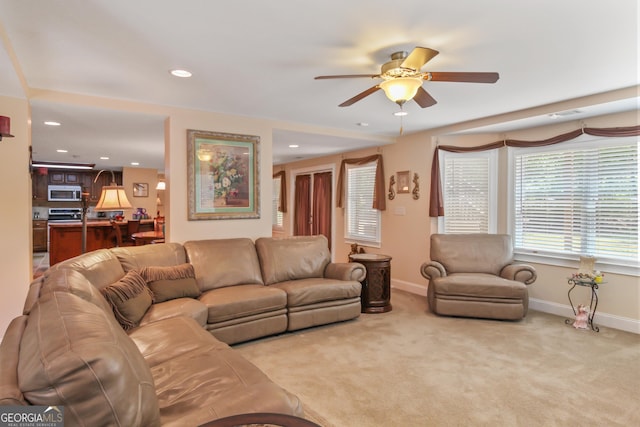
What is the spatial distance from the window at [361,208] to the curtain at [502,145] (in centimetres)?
125

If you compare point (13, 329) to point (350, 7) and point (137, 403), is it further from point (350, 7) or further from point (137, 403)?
point (350, 7)

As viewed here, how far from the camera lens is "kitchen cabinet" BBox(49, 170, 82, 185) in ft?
31.0

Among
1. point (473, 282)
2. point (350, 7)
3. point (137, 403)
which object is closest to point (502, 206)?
point (473, 282)

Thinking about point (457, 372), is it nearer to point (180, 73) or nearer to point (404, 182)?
point (180, 73)

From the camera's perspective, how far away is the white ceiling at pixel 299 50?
1.99 metres

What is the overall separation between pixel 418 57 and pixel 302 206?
6.03 meters

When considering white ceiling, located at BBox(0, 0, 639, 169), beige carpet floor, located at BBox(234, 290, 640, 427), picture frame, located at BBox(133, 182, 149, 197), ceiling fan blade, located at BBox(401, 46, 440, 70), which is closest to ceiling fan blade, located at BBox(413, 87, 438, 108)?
white ceiling, located at BBox(0, 0, 639, 169)

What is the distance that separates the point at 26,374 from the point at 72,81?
2991 mm

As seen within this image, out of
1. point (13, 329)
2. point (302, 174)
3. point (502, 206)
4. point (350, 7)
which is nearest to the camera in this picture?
point (13, 329)

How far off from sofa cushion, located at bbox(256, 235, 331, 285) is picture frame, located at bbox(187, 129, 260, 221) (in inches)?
21.2

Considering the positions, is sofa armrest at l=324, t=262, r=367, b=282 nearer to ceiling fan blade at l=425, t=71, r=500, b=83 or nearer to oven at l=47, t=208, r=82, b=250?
ceiling fan blade at l=425, t=71, r=500, b=83

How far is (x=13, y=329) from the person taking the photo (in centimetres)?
143

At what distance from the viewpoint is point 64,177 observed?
9.57m

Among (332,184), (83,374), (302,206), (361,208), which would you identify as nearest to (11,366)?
(83,374)
